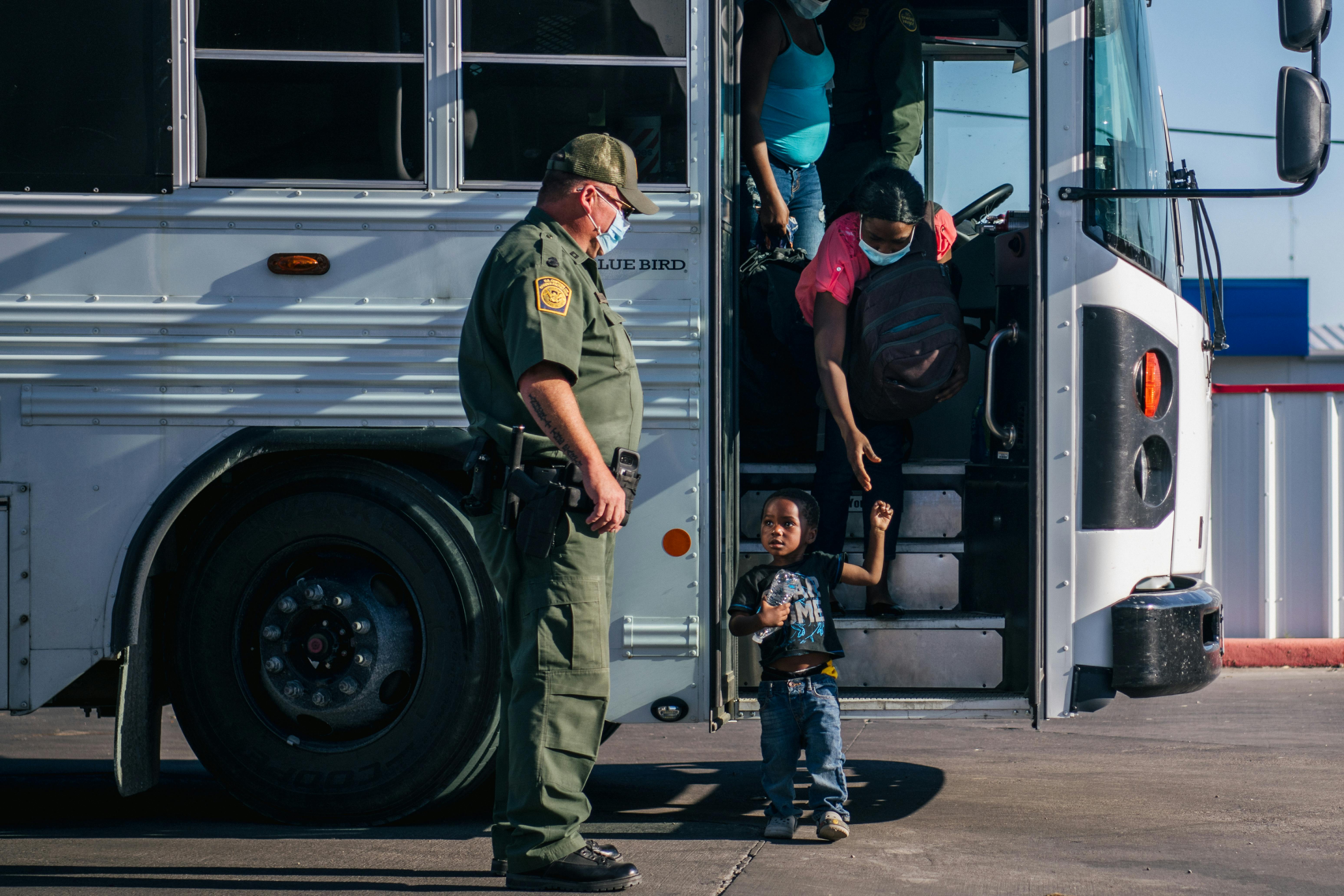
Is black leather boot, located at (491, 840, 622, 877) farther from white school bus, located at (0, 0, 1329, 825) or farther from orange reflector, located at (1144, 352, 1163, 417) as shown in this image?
orange reflector, located at (1144, 352, 1163, 417)

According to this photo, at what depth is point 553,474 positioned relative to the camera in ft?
11.7

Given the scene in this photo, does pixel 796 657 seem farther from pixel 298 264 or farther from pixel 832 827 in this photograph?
pixel 298 264

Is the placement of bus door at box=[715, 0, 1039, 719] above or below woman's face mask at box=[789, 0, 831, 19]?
below

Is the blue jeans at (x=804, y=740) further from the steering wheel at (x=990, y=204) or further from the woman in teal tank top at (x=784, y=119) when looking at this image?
the steering wheel at (x=990, y=204)

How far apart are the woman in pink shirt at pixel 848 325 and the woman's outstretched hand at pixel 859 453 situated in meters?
0.01

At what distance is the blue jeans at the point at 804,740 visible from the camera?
4.13 metres

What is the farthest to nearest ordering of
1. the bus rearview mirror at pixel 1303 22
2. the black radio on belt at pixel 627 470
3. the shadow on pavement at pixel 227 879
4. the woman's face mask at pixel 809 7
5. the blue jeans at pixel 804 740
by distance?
1. the woman's face mask at pixel 809 7
2. the blue jeans at pixel 804 740
3. the bus rearview mirror at pixel 1303 22
4. the shadow on pavement at pixel 227 879
5. the black radio on belt at pixel 627 470

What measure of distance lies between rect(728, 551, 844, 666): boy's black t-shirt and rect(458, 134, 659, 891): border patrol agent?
23.5 inches

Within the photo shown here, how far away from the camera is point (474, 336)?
3.69 metres

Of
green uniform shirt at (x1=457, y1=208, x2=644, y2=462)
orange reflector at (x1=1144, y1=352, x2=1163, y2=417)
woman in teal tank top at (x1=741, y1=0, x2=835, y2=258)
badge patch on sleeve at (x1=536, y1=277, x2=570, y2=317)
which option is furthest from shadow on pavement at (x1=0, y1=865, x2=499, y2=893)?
woman in teal tank top at (x1=741, y1=0, x2=835, y2=258)

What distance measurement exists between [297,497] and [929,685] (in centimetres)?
213

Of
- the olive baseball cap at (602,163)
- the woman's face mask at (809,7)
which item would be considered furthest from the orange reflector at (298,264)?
the woman's face mask at (809,7)

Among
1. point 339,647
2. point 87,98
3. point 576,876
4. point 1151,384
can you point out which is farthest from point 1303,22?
point 87,98

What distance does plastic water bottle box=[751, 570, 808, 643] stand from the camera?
13.6 ft
